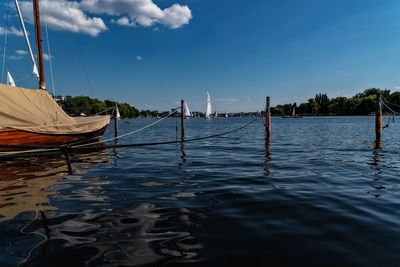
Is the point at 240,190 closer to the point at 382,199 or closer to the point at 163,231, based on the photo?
the point at 163,231

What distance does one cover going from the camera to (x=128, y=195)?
507 centimetres

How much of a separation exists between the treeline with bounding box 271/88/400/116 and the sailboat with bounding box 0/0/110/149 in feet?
575

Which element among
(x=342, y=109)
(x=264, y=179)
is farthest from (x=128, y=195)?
(x=342, y=109)

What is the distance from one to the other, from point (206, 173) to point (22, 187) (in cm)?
510

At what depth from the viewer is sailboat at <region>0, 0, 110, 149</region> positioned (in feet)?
30.7

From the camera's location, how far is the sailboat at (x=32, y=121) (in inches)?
369

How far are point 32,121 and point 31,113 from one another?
19.0 inches

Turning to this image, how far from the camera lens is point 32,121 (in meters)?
10.4

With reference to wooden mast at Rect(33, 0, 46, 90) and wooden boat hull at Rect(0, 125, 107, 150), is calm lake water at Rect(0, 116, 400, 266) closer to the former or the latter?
wooden boat hull at Rect(0, 125, 107, 150)

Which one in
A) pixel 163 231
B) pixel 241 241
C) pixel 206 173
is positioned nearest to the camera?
pixel 241 241

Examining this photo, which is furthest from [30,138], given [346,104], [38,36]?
[346,104]

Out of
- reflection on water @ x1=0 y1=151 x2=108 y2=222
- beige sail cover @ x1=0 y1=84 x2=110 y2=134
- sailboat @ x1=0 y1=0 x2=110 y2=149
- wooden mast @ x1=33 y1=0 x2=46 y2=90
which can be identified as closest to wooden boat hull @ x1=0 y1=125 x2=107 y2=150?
sailboat @ x1=0 y1=0 x2=110 y2=149

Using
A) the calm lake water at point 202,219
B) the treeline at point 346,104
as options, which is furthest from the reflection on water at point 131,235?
the treeline at point 346,104

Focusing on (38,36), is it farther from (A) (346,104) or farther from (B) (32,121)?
(A) (346,104)
